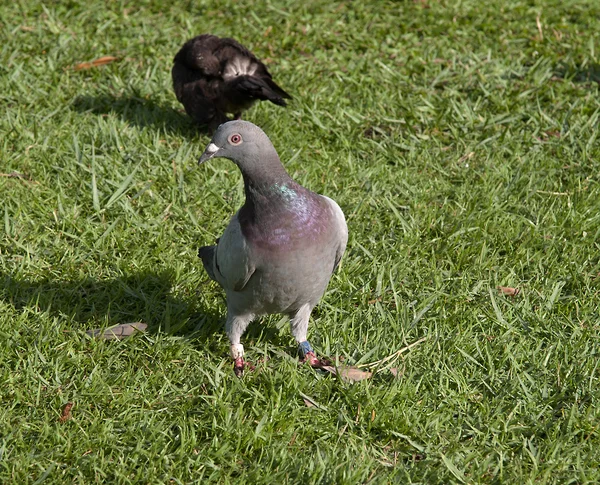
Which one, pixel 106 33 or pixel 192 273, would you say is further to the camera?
pixel 106 33

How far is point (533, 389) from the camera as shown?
A: 3967mm

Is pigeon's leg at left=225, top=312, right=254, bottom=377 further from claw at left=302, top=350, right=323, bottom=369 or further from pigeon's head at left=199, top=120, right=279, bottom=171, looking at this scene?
pigeon's head at left=199, top=120, right=279, bottom=171

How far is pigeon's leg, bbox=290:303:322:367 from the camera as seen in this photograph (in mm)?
4134

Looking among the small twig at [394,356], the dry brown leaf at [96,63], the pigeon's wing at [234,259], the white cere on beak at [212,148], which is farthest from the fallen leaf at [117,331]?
the dry brown leaf at [96,63]

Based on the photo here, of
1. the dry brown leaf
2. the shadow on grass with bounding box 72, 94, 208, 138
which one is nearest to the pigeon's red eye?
the shadow on grass with bounding box 72, 94, 208, 138

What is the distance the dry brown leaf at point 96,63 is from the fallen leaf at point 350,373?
400cm

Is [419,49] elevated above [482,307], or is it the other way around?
[419,49]

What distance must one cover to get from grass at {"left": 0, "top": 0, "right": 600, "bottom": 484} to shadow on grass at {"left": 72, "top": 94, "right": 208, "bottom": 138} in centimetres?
2

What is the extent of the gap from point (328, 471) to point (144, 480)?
80cm

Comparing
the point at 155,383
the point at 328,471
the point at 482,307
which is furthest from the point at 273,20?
the point at 328,471

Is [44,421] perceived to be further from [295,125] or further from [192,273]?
[295,125]

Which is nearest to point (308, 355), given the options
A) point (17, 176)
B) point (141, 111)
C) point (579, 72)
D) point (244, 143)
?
point (244, 143)

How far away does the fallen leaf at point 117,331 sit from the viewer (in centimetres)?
423

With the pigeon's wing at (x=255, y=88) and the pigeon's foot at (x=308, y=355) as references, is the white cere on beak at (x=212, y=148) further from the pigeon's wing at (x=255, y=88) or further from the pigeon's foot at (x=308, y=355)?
the pigeon's wing at (x=255, y=88)
